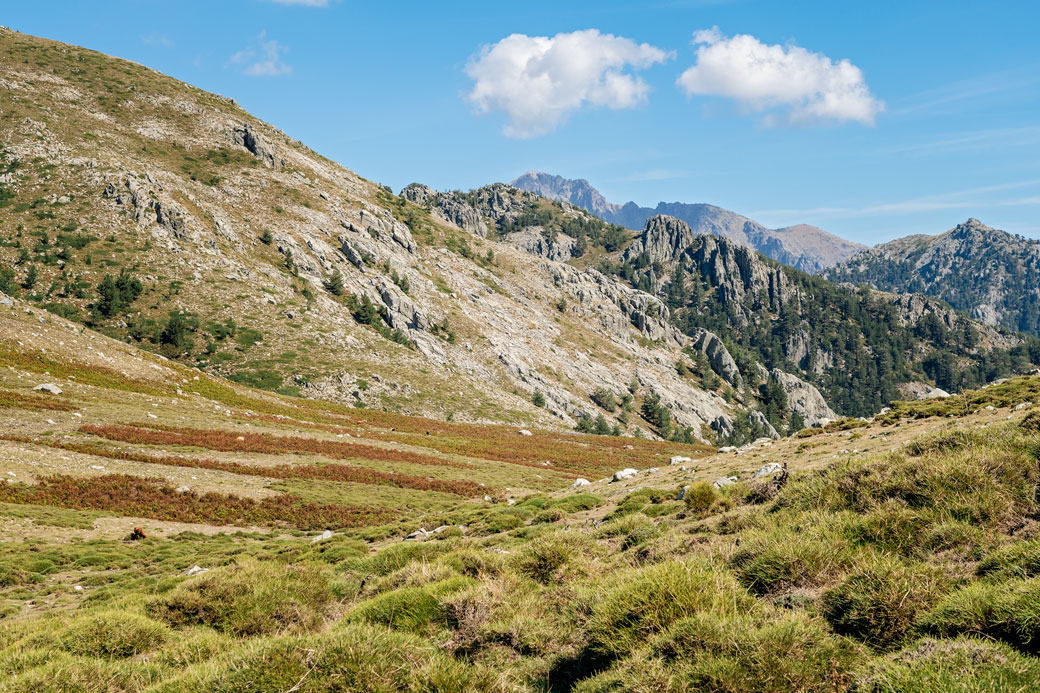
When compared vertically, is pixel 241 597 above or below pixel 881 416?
below

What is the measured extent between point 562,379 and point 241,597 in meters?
97.9

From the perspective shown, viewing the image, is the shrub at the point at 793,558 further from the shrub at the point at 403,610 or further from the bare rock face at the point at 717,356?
the bare rock face at the point at 717,356

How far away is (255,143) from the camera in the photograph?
110125 mm

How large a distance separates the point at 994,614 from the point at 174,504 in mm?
31021

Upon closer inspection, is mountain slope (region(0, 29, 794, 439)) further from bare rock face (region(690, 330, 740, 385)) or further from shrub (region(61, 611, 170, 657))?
shrub (region(61, 611, 170, 657))

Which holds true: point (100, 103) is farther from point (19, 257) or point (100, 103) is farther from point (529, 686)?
point (529, 686)

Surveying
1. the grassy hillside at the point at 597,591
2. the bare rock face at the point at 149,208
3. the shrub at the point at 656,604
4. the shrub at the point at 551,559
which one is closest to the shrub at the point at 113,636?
the grassy hillside at the point at 597,591

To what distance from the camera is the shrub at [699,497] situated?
47.5 feet

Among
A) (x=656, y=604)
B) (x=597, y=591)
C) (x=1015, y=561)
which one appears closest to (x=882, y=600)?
(x=1015, y=561)

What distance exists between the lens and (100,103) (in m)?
99.4

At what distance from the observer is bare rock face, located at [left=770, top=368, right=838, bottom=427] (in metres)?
184

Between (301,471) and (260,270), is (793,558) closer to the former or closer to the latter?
(301,471)

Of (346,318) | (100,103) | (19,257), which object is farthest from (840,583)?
(100,103)

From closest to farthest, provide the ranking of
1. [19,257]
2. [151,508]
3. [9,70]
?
1. [151,508]
2. [19,257]
3. [9,70]
